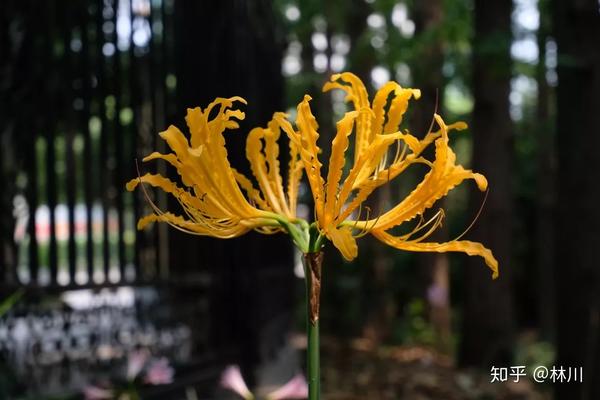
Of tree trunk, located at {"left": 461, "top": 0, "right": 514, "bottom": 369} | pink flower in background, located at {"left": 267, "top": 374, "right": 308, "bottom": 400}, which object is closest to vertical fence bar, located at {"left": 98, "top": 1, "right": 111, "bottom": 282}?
pink flower in background, located at {"left": 267, "top": 374, "right": 308, "bottom": 400}

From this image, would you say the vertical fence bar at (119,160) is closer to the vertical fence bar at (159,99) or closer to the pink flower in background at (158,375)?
the vertical fence bar at (159,99)

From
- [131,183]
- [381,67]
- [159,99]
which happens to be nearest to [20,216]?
[159,99]

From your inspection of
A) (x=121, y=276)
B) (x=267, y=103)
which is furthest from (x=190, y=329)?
(x=267, y=103)

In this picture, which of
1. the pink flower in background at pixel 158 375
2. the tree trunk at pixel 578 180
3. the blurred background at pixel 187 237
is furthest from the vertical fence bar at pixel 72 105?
the tree trunk at pixel 578 180

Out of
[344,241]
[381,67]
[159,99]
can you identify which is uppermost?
[381,67]

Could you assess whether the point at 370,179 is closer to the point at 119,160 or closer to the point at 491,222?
the point at 119,160

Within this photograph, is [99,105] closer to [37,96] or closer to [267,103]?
[37,96]

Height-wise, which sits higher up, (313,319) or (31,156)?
(31,156)

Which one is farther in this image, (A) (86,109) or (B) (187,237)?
(B) (187,237)
